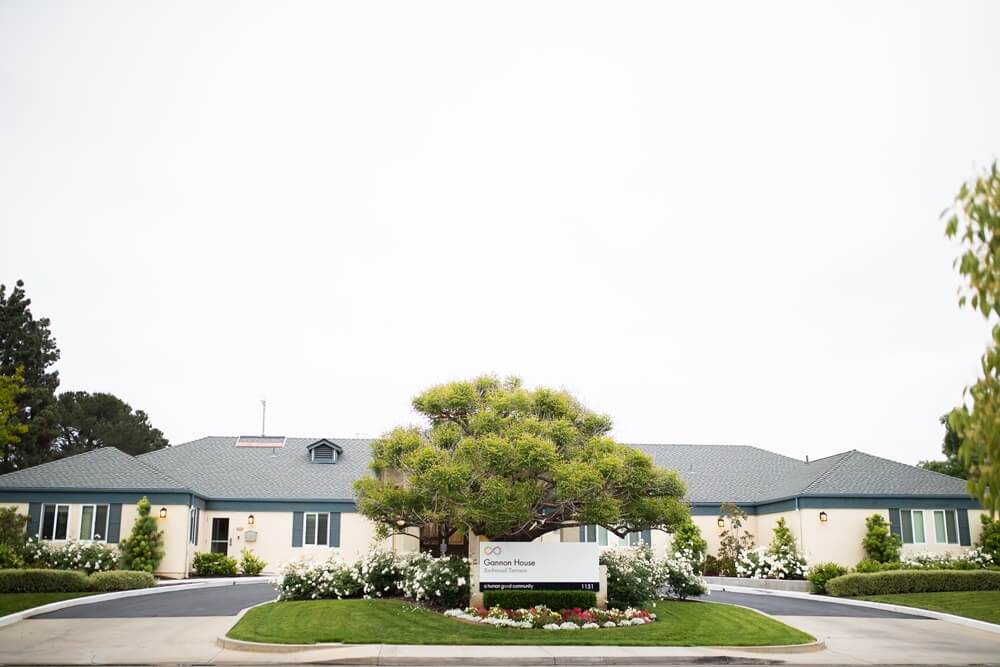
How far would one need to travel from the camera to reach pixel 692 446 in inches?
1784

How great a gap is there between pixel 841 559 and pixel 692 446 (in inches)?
488

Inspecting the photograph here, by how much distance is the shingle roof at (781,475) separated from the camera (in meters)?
34.7

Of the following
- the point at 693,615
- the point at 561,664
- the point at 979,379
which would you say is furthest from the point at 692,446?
the point at 979,379

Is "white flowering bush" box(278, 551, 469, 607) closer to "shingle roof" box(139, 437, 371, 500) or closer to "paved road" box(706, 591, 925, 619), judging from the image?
"paved road" box(706, 591, 925, 619)

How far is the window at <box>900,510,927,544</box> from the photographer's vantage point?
3422 cm

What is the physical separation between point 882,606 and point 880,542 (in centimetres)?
910

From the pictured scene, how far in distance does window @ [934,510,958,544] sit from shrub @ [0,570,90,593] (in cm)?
2929

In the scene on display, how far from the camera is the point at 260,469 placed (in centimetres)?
4012

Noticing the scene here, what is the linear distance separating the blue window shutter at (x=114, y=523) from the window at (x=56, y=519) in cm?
156

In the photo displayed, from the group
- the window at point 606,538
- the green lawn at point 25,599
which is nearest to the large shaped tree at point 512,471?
the green lawn at point 25,599

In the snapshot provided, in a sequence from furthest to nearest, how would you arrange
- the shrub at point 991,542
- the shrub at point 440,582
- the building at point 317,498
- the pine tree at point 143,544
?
the building at point 317,498
the shrub at point 991,542
the pine tree at point 143,544
the shrub at point 440,582

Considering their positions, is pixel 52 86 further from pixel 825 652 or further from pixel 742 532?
pixel 742 532

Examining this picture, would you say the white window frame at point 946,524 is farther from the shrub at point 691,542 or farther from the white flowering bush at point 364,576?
the white flowering bush at point 364,576

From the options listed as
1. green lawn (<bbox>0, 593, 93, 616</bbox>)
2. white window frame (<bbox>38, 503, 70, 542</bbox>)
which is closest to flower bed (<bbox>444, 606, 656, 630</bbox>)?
green lawn (<bbox>0, 593, 93, 616</bbox>)
